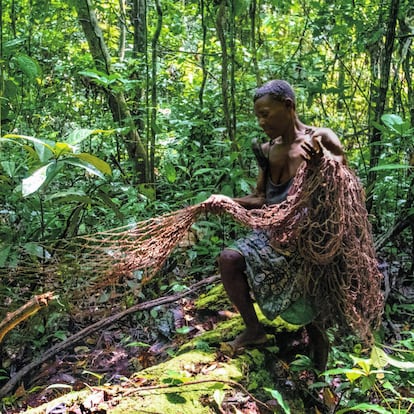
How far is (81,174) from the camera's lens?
15.4ft

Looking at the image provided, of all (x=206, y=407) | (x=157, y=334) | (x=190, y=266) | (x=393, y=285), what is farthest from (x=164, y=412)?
(x=393, y=285)

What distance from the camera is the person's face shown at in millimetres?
2717

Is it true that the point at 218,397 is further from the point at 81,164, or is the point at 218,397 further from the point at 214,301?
the point at 214,301

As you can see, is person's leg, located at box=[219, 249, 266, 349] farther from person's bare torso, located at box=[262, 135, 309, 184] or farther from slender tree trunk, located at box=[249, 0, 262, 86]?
slender tree trunk, located at box=[249, 0, 262, 86]

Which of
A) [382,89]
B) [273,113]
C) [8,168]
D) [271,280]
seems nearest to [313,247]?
[271,280]

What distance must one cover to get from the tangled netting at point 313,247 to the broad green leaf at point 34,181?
525 mm

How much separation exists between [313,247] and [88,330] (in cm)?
176

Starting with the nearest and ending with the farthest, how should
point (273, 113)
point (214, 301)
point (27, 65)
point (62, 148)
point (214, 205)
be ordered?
1. point (62, 148)
2. point (214, 205)
3. point (273, 113)
4. point (27, 65)
5. point (214, 301)

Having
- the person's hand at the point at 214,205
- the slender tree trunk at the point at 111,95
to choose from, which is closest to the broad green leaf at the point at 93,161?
the person's hand at the point at 214,205

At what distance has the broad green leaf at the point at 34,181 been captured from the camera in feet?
6.47

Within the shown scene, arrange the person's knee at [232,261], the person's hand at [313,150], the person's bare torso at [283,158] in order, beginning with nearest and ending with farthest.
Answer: the person's hand at [313,150] < the person's knee at [232,261] < the person's bare torso at [283,158]

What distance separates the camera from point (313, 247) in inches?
96.6

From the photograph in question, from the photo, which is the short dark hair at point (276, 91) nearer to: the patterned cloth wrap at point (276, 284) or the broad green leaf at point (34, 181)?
the patterned cloth wrap at point (276, 284)

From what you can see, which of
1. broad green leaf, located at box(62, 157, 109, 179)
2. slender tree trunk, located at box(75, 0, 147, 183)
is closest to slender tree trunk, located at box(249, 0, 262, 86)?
slender tree trunk, located at box(75, 0, 147, 183)
